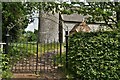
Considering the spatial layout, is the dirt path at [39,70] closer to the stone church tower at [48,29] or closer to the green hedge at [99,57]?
the green hedge at [99,57]

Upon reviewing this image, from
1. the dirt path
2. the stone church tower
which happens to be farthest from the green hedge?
the stone church tower

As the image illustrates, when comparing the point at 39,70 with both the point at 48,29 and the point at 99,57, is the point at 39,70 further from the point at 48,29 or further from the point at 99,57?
the point at 48,29

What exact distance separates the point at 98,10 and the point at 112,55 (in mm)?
1284

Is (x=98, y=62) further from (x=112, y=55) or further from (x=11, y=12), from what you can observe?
(x=11, y=12)

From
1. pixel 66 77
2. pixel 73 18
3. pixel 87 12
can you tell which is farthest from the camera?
pixel 73 18

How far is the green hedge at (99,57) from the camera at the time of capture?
5.15 metres

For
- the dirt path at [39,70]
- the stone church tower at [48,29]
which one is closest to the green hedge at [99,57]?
the dirt path at [39,70]

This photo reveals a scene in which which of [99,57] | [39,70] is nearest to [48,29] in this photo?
[39,70]

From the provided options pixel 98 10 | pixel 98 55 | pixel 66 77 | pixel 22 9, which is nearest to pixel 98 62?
pixel 98 55

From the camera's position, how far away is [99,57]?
17.0ft

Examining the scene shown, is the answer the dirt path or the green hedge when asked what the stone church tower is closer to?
the dirt path

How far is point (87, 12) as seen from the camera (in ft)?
20.2

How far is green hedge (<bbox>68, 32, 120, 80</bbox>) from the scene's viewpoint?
5.15 meters

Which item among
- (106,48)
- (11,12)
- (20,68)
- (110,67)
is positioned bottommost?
(20,68)
